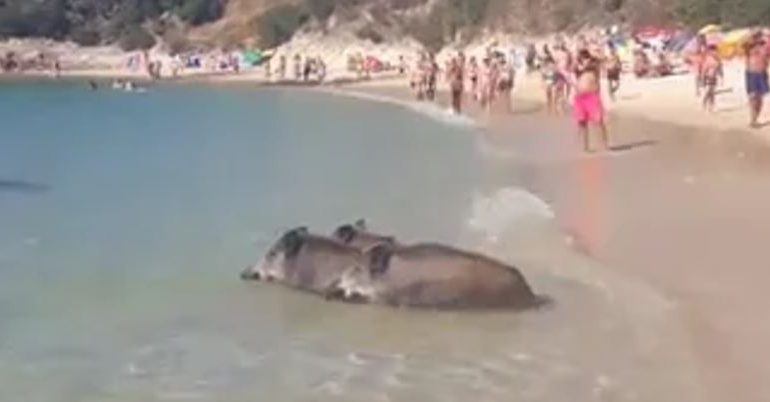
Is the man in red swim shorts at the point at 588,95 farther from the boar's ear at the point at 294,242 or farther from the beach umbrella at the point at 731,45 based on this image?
the beach umbrella at the point at 731,45

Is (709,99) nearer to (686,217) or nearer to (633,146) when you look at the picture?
(633,146)

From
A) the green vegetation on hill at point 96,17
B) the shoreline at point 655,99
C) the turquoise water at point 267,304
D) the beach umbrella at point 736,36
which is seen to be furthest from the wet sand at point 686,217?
the green vegetation on hill at point 96,17

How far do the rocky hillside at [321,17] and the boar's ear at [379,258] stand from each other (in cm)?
4861

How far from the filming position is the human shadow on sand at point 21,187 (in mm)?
24505

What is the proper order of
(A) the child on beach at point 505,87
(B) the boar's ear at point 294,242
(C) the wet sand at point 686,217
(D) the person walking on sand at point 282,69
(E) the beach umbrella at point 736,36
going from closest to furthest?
1. (C) the wet sand at point 686,217
2. (B) the boar's ear at point 294,242
3. (A) the child on beach at point 505,87
4. (E) the beach umbrella at point 736,36
5. (D) the person walking on sand at point 282,69

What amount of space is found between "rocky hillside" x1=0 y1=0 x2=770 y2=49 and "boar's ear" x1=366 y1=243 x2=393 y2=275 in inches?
1914

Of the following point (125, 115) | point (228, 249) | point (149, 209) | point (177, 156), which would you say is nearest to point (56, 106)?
point (125, 115)

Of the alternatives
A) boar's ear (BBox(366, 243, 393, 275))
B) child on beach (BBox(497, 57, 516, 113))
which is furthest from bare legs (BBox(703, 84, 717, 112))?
boar's ear (BBox(366, 243, 393, 275))

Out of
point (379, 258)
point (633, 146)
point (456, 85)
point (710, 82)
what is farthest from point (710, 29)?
point (379, 258)

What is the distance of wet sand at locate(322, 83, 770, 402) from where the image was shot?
9.70 meters

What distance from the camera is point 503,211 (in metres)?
17.4

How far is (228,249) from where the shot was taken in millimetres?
15430

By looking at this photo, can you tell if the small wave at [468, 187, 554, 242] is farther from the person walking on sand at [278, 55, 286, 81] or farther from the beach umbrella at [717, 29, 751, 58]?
the person walking on sand at [278, 55, 286, 81]

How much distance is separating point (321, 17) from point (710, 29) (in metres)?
41.7
